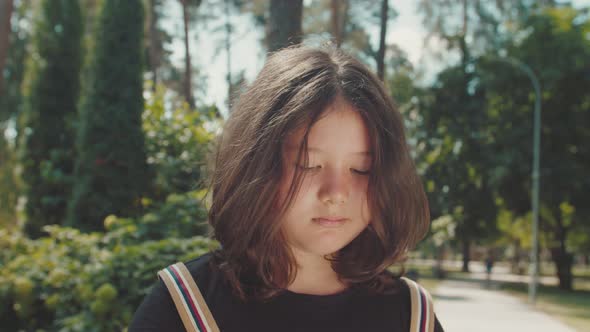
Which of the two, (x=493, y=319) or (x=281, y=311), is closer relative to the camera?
(x=281, y=311)

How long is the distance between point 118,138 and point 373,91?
20.6 feet

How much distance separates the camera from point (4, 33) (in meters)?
8.45

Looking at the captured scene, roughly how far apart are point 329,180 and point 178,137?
5175 millimetres

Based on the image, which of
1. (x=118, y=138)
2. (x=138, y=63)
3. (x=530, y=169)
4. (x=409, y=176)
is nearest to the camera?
(x=409, y=176)

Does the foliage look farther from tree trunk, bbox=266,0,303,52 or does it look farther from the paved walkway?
the paved walkway

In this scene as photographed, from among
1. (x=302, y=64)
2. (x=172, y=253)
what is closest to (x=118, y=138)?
(x=172, y=253)

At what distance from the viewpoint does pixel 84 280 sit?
11.9ft

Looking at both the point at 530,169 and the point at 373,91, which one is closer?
the point at 373,91

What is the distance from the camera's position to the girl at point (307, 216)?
1.19m

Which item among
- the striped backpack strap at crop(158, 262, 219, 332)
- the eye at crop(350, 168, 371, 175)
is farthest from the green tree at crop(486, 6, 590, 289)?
the striped backpack strap at crop(158, 262, 219, 332)

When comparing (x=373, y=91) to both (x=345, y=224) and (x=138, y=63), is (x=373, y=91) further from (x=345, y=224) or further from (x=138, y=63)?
(x=138, y=63)

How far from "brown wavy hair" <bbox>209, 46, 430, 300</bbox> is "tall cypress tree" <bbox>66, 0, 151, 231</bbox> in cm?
545

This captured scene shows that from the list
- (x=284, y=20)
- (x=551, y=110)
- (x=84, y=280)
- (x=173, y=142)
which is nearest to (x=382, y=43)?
(x=284, y=20)

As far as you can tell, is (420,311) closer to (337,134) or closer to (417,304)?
(417,304)
